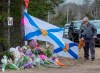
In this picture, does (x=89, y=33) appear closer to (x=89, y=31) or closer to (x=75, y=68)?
(x=89, y=31)

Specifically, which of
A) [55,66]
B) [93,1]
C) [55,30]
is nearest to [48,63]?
[55,66]

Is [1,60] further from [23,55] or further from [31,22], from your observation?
[31,22]

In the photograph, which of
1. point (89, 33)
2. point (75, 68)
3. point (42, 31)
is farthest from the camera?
point (89, 33)

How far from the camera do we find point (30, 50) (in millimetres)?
13531

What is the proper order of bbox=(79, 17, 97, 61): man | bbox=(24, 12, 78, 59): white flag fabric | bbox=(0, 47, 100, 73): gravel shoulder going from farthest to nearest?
bbox=(79, 17, 97, 61): man < bbox=(24, 12, 78, 59): white flag fabric < bbox=(0, 47, 100, 73): gravel shoulder

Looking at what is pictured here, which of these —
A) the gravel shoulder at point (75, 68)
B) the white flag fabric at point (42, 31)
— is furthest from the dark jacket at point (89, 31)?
the white flag fabric at point (42, 31)

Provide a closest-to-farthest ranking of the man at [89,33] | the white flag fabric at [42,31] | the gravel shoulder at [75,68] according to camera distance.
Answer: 1. the gravel shoulder at [75,68]
2. the white flag fabric at [42,31]
3. the man at [89,33]

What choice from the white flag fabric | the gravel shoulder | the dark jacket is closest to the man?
the dark jacket

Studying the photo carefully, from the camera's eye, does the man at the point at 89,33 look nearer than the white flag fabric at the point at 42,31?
No

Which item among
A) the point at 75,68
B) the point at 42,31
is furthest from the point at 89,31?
the point at 75,68

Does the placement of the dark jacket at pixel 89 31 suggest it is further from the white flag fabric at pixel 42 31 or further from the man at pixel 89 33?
the white flag fabric at pixel 42 31

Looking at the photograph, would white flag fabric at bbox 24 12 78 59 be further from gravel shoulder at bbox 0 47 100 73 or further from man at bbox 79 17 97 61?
man at bbox 79 17 97 61

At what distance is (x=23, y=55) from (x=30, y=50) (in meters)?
0.71

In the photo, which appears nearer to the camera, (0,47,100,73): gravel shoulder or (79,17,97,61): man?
(0,47,100,73): gravel shoulder
